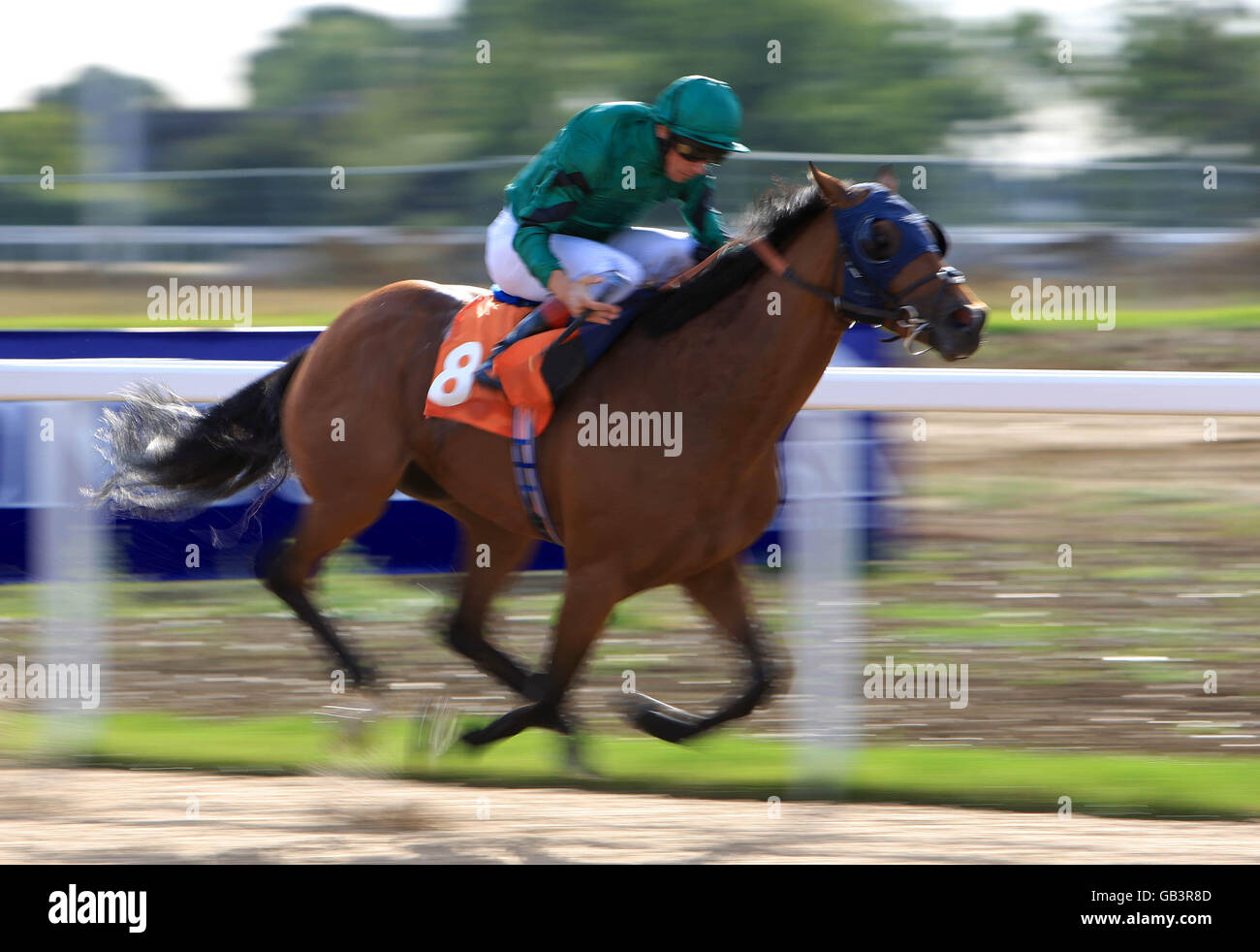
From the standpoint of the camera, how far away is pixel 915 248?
3.43 metres

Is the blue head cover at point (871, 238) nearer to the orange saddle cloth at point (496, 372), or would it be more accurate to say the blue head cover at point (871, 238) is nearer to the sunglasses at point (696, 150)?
the sunglasses at point (696, 150)

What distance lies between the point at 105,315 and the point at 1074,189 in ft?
25.0

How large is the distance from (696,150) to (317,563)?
1.54m

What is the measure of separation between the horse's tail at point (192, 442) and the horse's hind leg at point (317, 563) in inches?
12.8

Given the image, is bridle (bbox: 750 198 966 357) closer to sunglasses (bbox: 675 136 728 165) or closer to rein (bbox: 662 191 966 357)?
rein (bbox: 662 191 966 357)

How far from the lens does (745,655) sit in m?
3.93

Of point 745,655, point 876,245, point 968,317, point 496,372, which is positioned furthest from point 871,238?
point 745,655

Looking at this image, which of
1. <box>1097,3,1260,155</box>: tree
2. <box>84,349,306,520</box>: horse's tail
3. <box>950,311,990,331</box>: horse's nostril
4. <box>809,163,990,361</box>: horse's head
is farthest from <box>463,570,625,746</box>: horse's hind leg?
<box>1097,3,1260,155</box>: tree

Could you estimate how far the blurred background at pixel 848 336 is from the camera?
4.70 meters

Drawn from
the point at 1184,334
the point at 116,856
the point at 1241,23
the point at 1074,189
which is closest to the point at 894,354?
the point at 116,856

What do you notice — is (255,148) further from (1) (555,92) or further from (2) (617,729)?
(2) (617,729)

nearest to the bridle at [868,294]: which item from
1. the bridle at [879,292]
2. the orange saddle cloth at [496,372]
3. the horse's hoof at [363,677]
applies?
the bridle at [879,292]

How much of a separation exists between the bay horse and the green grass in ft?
0.90

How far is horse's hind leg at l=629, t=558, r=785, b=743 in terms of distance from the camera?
3.86 m
